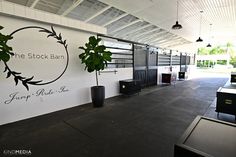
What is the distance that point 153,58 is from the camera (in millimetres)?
8383

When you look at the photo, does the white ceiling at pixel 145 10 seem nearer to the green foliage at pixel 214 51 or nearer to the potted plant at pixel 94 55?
the potted plant at pixel 94 55

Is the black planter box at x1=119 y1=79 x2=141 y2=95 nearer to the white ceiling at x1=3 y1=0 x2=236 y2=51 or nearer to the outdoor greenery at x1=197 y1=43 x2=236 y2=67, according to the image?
the white ceiling at x1=3 y1=0 x2=236 y2=51

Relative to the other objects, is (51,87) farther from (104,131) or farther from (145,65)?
(145,65)

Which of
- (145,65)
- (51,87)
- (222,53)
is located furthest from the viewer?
(222,53)

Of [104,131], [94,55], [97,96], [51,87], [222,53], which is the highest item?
[222,53]

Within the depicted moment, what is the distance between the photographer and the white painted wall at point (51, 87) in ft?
10.5

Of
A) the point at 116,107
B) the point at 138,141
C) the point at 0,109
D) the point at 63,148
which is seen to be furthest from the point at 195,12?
the point at 0,109

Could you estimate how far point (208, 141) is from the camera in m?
1.34

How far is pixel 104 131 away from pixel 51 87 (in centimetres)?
223

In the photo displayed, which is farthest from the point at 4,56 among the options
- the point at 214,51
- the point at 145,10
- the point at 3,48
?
the point at 214,51

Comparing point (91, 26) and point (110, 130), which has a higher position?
point (91, 26)

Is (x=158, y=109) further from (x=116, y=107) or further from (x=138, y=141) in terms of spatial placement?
(x=138, y=141)

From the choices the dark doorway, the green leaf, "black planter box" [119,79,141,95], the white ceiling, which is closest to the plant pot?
"black planter box" [119,79,141,95]

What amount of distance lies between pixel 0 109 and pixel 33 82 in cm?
92
